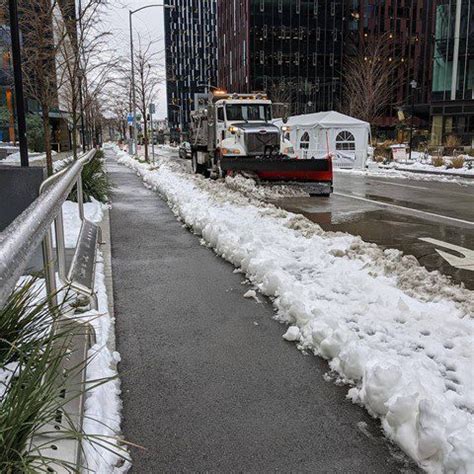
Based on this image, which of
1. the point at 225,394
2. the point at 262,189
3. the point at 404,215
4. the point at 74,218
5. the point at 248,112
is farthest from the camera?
the point at 248,112

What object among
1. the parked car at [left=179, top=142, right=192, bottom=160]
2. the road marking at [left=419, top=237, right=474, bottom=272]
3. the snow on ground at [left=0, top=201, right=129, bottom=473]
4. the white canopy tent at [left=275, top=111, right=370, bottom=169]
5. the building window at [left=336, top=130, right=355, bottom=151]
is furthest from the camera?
the parked car at [left=179, top=142, right=192, bottom=160]

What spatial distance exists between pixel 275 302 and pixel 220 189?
8680 millimetres

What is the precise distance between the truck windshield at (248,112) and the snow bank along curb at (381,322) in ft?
37.0

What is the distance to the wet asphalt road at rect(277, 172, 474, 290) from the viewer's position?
834 cm

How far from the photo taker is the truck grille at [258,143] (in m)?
17.5

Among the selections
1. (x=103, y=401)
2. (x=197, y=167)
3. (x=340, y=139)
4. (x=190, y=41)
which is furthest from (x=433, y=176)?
(x=190, y=41)

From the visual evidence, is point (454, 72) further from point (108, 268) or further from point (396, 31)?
point (108, 268)

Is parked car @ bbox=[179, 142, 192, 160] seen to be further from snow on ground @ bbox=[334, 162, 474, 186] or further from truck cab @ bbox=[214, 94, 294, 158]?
truck cab @ bbox=[214, 94, 294, 158]

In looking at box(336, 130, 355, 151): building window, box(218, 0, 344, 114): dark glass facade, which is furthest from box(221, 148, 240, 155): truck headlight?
box(218, 0, 344, 114): dark glass facade

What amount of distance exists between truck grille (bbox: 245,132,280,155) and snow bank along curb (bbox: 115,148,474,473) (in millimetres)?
9437

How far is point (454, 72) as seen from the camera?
49906 mm

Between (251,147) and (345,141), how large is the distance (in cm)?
1346

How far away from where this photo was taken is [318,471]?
9.02 feet

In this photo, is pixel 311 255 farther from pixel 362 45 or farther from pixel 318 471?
pixel 362 45
